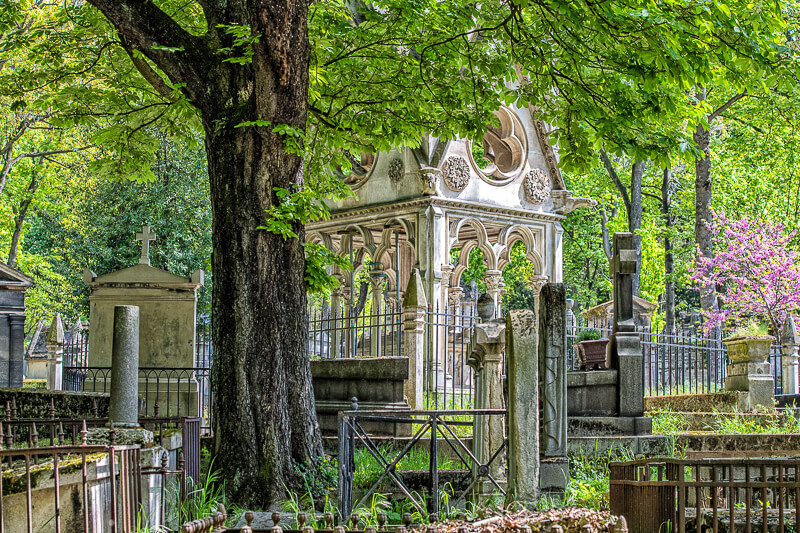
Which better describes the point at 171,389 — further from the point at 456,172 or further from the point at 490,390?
the point at 490,390

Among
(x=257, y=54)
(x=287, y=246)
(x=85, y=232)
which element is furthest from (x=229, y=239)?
(x=85, y=232)

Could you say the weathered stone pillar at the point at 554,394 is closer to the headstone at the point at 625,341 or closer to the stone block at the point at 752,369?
the headstone at the point at 625,341

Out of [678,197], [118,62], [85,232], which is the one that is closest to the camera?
[118,62]

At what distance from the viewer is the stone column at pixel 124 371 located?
27.0 ft

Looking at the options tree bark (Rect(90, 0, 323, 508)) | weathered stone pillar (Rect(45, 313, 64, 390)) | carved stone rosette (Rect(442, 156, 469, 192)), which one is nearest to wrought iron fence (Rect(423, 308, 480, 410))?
carved stone rosette (Rect(442, 156, 469, 192))

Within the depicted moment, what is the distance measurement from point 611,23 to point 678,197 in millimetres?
29067

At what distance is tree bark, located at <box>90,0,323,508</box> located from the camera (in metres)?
9.27

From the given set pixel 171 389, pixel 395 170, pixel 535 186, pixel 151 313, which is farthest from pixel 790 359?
pixel 151 313

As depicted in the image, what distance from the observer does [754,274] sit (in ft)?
86.6

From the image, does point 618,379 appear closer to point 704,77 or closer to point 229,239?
point 704,77

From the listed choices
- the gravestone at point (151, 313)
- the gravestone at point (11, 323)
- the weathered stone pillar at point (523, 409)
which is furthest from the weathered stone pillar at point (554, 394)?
the gravestone at point (11, 323)

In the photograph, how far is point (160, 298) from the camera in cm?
1661

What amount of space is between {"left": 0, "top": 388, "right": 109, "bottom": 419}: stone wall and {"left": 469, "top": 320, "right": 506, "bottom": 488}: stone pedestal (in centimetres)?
544

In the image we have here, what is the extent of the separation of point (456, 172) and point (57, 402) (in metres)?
8.90
